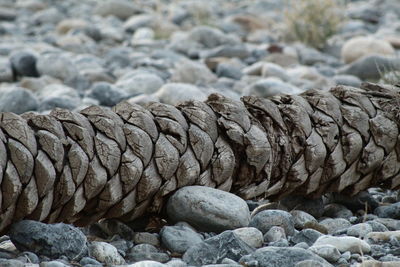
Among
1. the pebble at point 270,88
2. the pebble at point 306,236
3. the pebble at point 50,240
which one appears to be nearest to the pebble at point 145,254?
the pebble at point 50,240

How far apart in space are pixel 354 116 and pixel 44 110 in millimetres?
2136

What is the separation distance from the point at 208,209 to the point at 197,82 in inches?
119

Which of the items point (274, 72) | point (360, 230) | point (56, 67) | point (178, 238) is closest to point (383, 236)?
point (360, 230)

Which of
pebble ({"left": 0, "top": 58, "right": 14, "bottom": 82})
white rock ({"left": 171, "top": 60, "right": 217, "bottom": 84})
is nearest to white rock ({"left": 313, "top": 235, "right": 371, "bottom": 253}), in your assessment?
white rock ({"left": 171, "top": 60, "right": 217, "bottom": 84})

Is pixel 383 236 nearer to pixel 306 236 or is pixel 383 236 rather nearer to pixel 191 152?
pixel 306 236

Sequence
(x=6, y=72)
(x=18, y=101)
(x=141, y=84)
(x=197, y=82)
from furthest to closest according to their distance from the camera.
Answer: (x=6, y=72), (x=197, y=82), (x=141, y=84), (x=18, y=101)

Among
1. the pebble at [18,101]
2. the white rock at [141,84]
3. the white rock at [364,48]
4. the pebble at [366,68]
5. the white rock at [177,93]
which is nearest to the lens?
the pebble at [18,101]

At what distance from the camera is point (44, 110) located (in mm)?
4188

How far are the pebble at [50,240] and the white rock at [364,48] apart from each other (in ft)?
14.6

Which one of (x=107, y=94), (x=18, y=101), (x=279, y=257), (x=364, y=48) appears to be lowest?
(x=364, y=48)

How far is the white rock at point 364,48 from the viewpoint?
609 cm

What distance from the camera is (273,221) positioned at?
7.32 feet

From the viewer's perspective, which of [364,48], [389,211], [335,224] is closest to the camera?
[335,224]

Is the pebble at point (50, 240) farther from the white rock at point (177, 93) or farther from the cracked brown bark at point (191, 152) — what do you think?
the white rock at point (177, 93)
